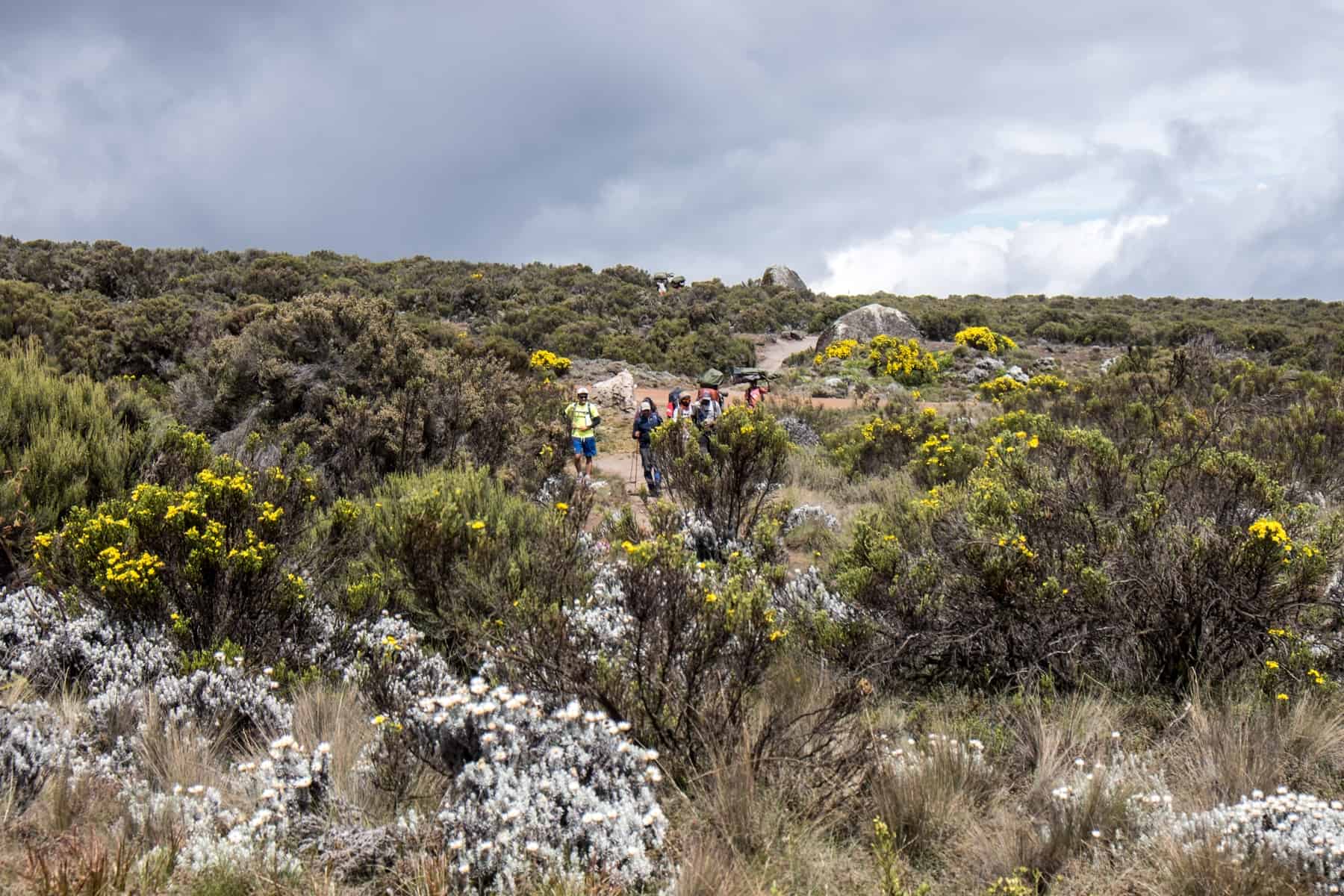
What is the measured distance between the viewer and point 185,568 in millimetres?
3900

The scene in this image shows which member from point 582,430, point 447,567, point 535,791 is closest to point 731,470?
point 447,567

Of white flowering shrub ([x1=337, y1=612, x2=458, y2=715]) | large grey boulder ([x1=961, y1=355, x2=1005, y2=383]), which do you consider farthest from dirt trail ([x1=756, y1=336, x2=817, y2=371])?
white flowering shrub ([x1=337, y1=612, x2=458, y2=715])

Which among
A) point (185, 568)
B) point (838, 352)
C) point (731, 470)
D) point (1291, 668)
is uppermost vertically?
point (838, 352)

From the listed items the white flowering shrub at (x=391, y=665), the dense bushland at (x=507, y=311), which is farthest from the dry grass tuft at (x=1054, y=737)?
the dense bushland at (x=507, y=311)

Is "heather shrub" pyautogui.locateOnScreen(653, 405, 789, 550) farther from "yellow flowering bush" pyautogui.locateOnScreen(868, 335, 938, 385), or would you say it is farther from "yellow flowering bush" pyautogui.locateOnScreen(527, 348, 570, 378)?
"yellow flowering bush" pyautogui.locateOnScreen(868, 335, 938, 385)

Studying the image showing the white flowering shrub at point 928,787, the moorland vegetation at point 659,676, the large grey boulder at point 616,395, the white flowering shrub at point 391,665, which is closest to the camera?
the moorland vegetation at point 659,676

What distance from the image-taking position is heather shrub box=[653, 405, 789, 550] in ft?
22.8

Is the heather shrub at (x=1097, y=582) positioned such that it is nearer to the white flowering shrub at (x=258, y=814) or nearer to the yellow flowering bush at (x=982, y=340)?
the white flowering shrub at (x=258, y=814)

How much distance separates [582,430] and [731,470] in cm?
394

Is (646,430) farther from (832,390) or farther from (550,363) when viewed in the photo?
(832,390)

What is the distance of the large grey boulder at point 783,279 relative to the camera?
166ft

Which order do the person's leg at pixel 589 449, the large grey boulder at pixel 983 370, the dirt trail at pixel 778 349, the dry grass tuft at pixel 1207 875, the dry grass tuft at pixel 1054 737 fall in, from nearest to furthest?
the dry grass tuft at pixel 1207 875 < the dry grass tuft at pixel 1054 737 < the person's leg at pixel 589 449 < the large grey boulder at pixel 983 370 < the dirt trail at pixel 778 349

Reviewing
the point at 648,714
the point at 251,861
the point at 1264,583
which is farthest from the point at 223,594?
the point at 1264,583

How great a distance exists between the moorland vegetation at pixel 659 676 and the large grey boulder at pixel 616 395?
34.8 feet
